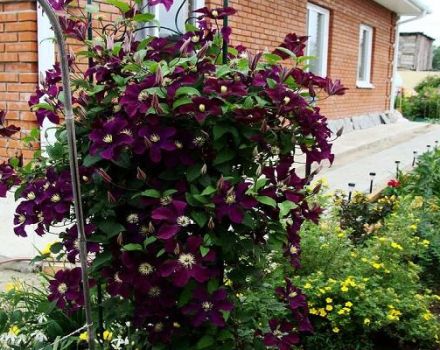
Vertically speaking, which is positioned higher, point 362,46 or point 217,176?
point 362,46

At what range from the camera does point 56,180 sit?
1.82m

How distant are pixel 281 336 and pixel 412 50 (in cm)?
3693

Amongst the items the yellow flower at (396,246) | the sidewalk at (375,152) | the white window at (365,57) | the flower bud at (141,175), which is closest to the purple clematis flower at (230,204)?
the flower bud at (141,175)

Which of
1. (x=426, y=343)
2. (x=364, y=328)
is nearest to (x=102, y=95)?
(x=364, y=328)

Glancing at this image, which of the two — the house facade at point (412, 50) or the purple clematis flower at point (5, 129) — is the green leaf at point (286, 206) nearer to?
the purple clematis flower at point (5, 129)

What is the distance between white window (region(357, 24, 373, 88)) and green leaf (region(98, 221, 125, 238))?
41.3 ft

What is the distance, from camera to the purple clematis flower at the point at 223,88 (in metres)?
1.68

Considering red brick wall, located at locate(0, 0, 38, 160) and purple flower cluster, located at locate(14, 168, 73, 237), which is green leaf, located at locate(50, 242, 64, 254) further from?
red brick wall, located at locate(0, 0, 38, 160)

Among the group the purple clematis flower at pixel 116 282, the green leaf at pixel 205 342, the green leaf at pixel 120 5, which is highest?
the green leaf at pixel 120 5

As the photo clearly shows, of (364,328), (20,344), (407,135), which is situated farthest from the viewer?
(407,135)

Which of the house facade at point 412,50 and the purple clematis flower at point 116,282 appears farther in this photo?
the house facade at point 412,50

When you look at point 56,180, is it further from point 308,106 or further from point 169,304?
point 308,106

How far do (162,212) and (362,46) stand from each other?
43.5 feet

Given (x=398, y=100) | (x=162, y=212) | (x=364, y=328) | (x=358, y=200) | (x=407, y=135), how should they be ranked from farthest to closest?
(x=398, y=100) < (x=407, y=135) < (x=358, y=200) < (x=364, y=328) < (x=162, y=212)
